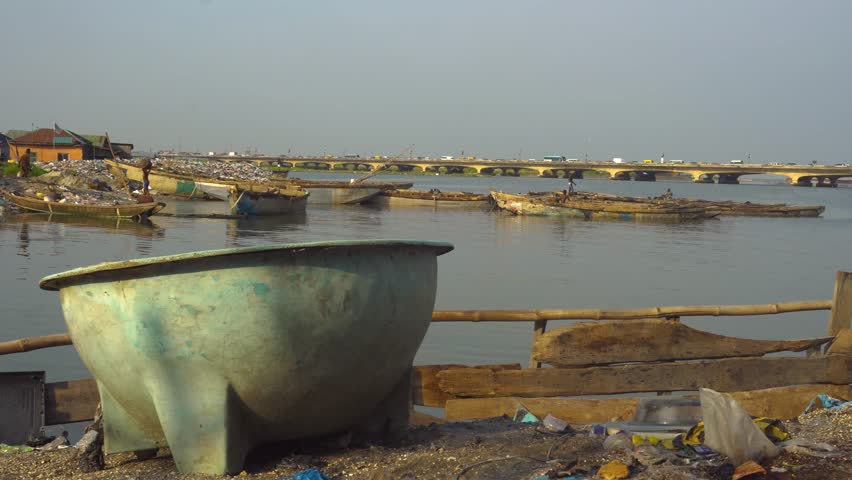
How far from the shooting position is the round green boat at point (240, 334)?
3.22 meters

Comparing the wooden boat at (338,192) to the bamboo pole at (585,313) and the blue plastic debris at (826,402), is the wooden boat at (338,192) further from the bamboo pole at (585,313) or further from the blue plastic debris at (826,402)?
the blue plastic debris at (826,402)

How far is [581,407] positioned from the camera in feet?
16.6

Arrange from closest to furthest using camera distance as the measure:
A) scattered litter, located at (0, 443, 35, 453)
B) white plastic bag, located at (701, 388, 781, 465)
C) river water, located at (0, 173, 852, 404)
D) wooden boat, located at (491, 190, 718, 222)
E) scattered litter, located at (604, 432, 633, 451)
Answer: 1. white plastic bag, located at (701, 388, 781, 465)
2. scattered litter, located at (604, 432, 633, 451)
3. scattered litter, located at (0, 443, 35, 453)
4. river water, located at (0, 173, 852, 404)
5. wooden boat, located at (491, 190, 718, 222)

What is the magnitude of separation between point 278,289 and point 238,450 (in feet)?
2.50

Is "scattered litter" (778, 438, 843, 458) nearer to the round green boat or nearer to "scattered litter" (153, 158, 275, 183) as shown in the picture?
the round green boat

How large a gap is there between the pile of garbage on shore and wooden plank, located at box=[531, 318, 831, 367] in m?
0.98

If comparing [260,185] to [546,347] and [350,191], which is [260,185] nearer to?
[350,191]

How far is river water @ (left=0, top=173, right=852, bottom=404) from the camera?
10039mm

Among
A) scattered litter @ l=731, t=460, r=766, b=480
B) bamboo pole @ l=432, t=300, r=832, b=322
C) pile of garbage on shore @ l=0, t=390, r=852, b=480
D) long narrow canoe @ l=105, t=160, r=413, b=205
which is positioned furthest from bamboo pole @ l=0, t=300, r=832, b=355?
long narrow canoe @ l=105, t=160, r=413, b=205

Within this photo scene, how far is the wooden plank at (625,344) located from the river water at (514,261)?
325 centimetres

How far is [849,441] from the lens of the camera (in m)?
4.07

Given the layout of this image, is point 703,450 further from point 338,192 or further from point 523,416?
point 338,192

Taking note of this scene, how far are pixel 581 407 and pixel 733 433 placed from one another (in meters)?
1.49

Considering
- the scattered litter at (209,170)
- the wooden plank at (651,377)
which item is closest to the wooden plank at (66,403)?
the wooden plank at (651,377)
